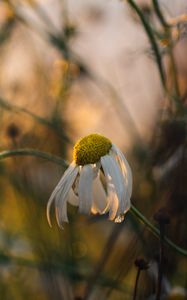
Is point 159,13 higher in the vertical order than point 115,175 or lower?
higher

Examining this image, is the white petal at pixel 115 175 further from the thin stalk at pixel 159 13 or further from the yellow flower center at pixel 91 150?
the thin stalk at pixel 159 13

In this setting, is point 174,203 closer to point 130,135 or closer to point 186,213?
point 186,213

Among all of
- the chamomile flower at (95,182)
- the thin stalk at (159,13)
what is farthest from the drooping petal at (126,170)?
the thin stalk at (159,13)

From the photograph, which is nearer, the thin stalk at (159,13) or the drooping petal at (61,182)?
the drooping petal at (61,182)

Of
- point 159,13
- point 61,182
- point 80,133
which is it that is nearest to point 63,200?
point 61,182

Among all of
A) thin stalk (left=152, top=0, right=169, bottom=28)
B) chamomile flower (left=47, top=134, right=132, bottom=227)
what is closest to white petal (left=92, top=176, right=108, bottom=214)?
chamomile flower (left=47, top=134, right=132, bottom=227)

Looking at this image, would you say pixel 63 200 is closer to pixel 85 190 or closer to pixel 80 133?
pixel 85 190

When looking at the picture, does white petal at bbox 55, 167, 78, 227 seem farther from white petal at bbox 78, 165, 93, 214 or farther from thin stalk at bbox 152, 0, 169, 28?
thin stalk at bbox 152, 0, 169, 28
